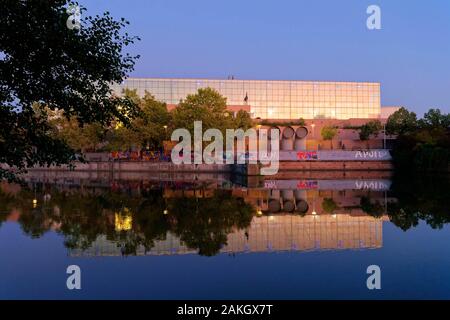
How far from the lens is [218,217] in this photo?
81.8 feet

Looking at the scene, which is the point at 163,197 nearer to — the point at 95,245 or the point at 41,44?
the point at 95,245

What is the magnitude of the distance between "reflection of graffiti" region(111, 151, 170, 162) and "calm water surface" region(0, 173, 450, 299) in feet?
Answer: 137

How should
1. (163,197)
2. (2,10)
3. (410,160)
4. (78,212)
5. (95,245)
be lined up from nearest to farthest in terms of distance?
(2,10), (95,245), (78,212), (163,197), (410,160)

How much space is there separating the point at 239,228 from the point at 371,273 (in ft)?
28.0

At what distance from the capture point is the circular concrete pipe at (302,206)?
28573 mm

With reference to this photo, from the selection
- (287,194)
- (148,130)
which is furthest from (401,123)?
(287,194)

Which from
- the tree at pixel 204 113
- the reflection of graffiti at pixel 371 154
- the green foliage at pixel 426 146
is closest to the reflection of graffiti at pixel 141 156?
the tree at pixel 204 113

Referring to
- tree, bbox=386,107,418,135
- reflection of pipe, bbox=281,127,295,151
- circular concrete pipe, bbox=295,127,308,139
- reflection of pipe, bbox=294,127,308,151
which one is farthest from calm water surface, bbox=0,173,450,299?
tree, bbox=386,107,418,135

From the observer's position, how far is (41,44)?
9.27m

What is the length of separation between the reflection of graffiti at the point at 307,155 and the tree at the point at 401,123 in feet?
58.3

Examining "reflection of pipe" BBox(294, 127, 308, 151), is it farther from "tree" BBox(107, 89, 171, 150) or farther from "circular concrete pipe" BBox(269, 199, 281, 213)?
"circular concrete pipe" BBox(269, 199, 281, 213)
